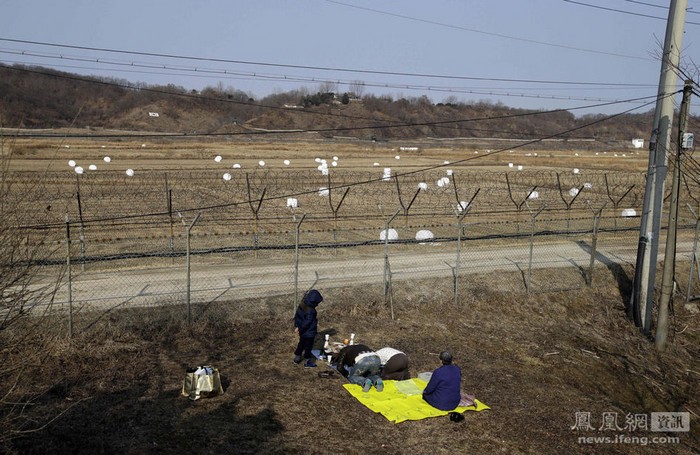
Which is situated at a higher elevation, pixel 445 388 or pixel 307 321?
pixel 307 321

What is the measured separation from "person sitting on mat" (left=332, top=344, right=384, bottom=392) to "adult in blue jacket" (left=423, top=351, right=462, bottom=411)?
43.0 inches

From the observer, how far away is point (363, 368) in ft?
35.7

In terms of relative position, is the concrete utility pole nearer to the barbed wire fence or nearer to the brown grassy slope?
the brown grassy slope

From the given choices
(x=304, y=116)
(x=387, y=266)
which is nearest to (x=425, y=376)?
(x=387, y=266)

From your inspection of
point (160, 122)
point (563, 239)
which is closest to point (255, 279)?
point (563, 239)

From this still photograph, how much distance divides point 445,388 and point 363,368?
1.61 m

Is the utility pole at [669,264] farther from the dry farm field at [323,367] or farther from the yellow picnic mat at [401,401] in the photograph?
the yellow picnic mat at [401,401]

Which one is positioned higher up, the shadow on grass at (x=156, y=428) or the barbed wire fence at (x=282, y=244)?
the barbed wire fence at (x=282, y=244)

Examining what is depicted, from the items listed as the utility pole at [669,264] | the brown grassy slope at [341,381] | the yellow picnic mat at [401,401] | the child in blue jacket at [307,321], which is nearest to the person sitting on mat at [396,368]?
the yellow picnic mat at [401,401]

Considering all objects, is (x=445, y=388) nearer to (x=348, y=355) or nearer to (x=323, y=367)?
(x=348, y=355)

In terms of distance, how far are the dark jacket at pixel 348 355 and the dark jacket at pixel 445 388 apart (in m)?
1.72

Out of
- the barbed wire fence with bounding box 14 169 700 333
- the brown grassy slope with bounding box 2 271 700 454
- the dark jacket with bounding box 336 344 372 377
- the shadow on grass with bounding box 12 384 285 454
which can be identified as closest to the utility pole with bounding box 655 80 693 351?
the brown grassy slope with bounding box 2 271 700 454

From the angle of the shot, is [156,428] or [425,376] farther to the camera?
[425,376]

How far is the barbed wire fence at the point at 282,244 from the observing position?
14750 mm
